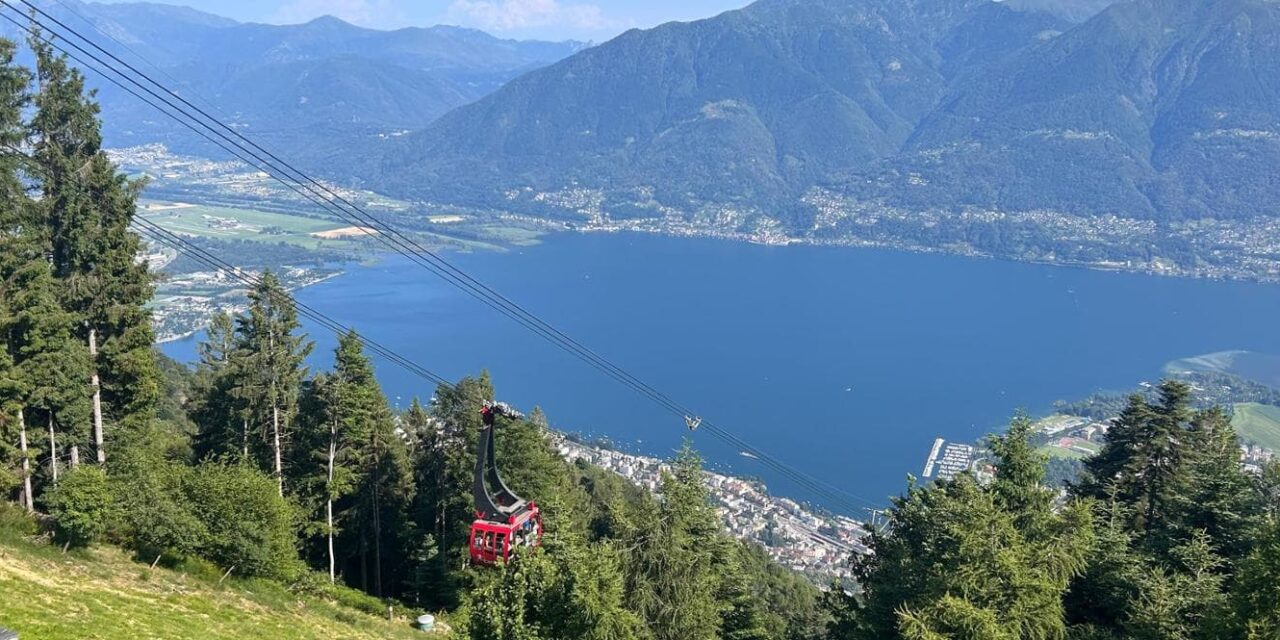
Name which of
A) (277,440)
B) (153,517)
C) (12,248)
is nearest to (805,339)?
(277,440)

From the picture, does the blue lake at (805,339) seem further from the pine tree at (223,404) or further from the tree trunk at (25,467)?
the tree trunk at (25,467)

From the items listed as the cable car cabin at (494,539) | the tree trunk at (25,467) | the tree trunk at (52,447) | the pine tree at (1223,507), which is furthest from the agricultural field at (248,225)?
the pine tree at (1223,507)

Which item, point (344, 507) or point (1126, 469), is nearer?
point (1126, 469)

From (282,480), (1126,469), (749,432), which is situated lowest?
(749,432)

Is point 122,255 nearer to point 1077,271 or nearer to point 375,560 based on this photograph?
point 375,560

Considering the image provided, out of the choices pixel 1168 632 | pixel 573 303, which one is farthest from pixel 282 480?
pixel 573 303

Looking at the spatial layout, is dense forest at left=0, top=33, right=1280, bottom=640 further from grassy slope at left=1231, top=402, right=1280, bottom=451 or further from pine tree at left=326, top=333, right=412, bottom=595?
grassy slope at left=1231, top=402, right=1280, bottom=451

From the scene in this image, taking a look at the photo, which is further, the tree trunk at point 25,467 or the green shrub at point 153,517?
the tree trunk at point 25,467
